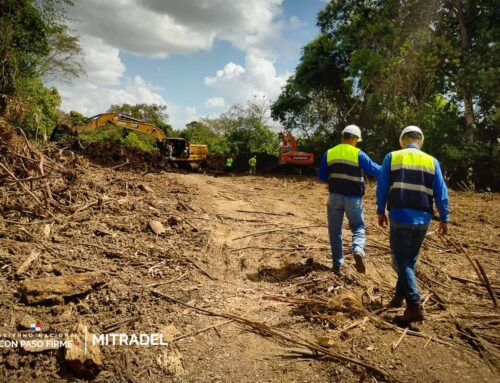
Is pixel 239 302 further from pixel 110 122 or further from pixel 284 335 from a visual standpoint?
pixel 110 122

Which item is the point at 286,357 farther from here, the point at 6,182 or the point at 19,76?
the point at 19,76

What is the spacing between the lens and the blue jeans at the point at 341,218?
4.48m

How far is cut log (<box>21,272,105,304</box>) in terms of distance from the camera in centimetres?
356

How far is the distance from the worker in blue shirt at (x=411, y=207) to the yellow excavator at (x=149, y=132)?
43.5ft

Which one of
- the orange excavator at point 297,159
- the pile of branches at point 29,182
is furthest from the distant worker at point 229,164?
the pile of branches at point 29,182

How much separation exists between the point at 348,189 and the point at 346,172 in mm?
212

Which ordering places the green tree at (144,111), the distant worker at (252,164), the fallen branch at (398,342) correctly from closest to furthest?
the fallen branch at (398,342), the distant worker at (252,164), the green tree at (144,111)

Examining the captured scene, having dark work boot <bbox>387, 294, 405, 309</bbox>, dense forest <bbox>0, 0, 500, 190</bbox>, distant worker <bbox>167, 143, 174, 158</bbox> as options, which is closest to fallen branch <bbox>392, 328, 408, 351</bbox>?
dark work boot <bbox>387, 294, 405, 309</bbox>

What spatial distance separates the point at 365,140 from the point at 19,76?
56.6 feet

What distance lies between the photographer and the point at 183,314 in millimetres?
3654

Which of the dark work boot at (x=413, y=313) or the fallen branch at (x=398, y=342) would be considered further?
the dark work boot at (x=413, y=313)

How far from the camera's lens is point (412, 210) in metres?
3.57

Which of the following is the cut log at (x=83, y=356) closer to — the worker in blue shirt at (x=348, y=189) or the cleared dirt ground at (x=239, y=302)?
the cleared dirt ground at (x=239, y=302)

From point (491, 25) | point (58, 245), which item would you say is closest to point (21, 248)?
point (58, 245)
